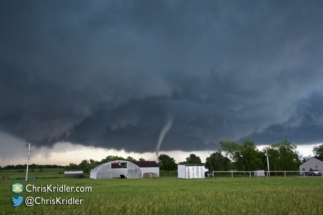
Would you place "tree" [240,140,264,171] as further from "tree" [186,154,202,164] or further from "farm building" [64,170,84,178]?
"farm building" [64,170,84,178]

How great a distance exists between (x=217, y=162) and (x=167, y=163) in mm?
35721

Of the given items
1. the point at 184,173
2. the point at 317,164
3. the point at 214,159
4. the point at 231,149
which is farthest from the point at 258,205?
the point at 231,149

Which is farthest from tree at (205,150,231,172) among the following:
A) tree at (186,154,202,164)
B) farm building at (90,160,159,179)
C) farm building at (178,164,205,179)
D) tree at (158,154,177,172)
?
tree at (186,154,202,164)

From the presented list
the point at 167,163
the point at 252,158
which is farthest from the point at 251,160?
the point at 167,163

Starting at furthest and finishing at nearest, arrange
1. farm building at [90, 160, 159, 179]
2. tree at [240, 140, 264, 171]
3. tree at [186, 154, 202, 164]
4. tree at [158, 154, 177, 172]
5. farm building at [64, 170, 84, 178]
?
tree at [186, 154, 202, 164] → tree at [158, 154, 177, 172] → tree at [240, 140, 264, 171] → farm building at [64, 170, 84, 178] → farm building at [90, 160, 159, 179]

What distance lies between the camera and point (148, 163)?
356 feet

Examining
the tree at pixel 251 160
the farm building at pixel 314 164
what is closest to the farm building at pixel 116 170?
the tree at pixel 251 160

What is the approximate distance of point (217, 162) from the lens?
103 m

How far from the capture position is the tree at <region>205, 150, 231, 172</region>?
336ft

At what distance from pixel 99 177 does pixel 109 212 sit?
72.9m

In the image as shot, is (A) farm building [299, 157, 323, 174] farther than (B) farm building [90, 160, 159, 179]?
Yes

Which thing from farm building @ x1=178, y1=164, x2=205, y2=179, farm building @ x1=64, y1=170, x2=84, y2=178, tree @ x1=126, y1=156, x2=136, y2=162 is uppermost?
tree @ x1=126, y1=156, x2=136, y2=162

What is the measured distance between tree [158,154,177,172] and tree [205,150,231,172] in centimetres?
3133

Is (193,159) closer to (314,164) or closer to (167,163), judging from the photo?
(167,163)
